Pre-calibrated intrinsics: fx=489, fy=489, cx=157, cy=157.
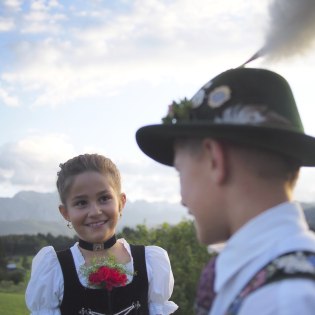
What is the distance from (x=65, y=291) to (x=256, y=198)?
90.7 inches

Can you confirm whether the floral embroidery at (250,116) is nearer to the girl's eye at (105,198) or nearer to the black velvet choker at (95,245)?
the girl's eye at (105,198)

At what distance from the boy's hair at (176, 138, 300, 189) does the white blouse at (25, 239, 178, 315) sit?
2.19 metres

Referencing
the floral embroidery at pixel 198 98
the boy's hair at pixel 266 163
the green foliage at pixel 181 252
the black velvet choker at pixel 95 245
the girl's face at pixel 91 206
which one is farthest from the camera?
the green foliage at pixel 181 252

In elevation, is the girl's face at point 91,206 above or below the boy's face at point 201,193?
above

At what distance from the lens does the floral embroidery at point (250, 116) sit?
1.64 metres

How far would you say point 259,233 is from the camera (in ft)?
4.99

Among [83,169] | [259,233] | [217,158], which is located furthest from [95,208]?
[259,233]

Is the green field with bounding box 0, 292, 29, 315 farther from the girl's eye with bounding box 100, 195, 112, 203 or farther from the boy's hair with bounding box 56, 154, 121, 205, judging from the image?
the girl's eye with bounding box 100, 195, 112, 203

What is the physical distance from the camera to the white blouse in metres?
3.44

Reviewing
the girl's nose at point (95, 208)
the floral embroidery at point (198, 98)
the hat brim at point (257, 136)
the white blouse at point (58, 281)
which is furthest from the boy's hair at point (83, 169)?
the floral embroidery at point (198, 98)

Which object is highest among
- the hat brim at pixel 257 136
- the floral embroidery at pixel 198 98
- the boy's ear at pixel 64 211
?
the boy's ear at pixel 64 211

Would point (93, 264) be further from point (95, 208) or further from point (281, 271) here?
point (281, 271)

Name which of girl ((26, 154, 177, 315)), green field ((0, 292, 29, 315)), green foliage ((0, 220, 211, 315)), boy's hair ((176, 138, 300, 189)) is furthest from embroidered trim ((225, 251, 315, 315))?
green field ((0, 292, 29, 315))

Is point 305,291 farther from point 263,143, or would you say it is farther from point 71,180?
point 71,180
